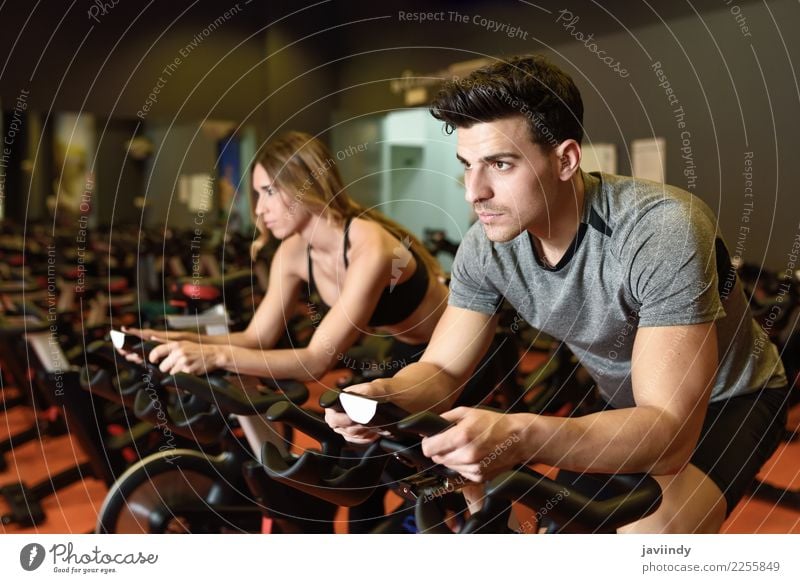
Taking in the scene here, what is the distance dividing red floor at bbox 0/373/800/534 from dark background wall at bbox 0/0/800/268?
1.00 meters

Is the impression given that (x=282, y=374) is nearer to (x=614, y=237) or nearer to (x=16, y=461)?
(x=614, y=237)

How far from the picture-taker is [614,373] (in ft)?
4.67

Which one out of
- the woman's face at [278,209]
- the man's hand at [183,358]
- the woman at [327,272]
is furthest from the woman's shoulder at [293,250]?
the man's hand at [183,358]

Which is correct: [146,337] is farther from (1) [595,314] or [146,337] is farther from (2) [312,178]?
(1) [595,314]

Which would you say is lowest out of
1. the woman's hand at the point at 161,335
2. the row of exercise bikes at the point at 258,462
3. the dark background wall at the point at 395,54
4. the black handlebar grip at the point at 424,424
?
the row of exercise bikes at the point at 258,462

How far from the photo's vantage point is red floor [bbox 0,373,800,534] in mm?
2191

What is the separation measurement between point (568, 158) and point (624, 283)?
230 mm

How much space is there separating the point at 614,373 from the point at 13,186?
756 centimetres

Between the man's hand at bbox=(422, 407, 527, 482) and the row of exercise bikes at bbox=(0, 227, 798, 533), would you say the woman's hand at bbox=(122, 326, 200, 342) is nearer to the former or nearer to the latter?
the row of exercise bikes at bbox=(0, 227, 798, 533)

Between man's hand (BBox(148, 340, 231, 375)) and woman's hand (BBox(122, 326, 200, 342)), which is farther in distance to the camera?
woman's hand (BBox(122, 326, 200, 342))

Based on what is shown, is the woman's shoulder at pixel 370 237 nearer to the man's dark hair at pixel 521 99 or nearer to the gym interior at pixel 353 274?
the gym interior at pixel 353 274

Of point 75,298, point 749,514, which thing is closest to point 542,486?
point 749,514

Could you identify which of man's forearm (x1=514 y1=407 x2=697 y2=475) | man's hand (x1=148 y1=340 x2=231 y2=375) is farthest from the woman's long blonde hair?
man's forearm (x1=514 y1=407 x2=697 y2=475)

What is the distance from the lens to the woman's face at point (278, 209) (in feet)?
→ 6.40
